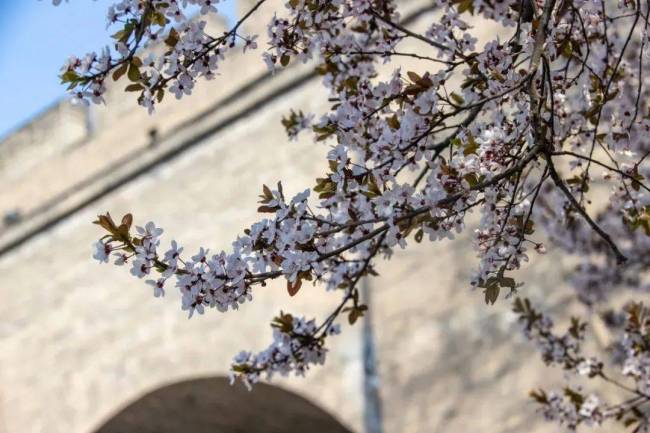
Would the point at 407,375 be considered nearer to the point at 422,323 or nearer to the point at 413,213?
the point at 422,323

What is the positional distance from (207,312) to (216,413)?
28.1 inches

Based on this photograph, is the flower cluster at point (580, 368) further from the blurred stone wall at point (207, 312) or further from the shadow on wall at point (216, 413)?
the shadow on wall at point (216, 413)

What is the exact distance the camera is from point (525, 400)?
3.52 meters

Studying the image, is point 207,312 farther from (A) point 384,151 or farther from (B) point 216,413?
(A) point 384,151

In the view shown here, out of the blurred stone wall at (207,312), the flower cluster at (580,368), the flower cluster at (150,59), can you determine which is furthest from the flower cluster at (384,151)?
the blurred stone wall at (207,312)

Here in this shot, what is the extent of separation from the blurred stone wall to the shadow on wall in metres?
0.13

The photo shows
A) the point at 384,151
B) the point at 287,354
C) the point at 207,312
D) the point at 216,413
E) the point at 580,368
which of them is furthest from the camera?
the point at 216,413

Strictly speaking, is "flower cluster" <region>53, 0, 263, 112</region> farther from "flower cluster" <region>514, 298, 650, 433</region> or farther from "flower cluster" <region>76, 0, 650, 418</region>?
"flower cluster" <region>514, 298, 650, 433</region>

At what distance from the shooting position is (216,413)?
16.8 feet

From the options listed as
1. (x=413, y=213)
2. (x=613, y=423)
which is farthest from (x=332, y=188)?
(x=613, y=423)

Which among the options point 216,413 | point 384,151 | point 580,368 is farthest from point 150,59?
point 216,413

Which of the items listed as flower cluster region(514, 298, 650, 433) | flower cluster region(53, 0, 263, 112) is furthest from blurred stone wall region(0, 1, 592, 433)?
flower cluster region(53, 0, 263, 112)

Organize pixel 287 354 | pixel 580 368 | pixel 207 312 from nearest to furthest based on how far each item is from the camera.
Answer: pixel 287 354, pixel 580 368, pixel 207 312

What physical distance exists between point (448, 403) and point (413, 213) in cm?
216
